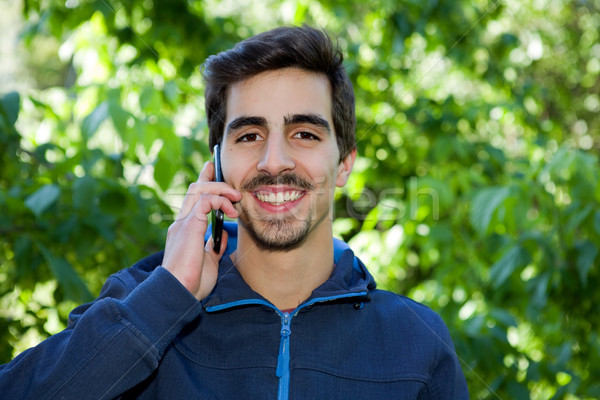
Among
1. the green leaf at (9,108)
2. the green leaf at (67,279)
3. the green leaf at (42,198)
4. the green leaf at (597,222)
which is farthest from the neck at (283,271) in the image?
the green leaf at (597,222)

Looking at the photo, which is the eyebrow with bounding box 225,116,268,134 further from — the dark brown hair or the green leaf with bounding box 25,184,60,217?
the green leaf with bounding box 25,184,60,217

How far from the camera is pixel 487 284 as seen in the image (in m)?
2.67

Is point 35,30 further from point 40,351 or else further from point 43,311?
point 40,351

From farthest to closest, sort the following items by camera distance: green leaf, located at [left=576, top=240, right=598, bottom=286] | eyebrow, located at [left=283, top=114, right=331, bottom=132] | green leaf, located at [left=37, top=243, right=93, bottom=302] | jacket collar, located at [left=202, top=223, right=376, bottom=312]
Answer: green leaf, located at [left=576, top=240, right=598, bottom=286] → green leaf, located at [left=37, top=243, right=93, bottom=302] → eyebrow, located at [left=283, top=114, right=331, bottom=132] → jacket collar, located at [left=202, top=223, right=376, bottom=312]

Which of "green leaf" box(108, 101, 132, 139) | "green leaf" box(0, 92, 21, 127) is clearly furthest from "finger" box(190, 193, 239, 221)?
"green leaf" box(0, 92, 21, 127)

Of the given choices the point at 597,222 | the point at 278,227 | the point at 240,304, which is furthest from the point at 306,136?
the point at 597,222

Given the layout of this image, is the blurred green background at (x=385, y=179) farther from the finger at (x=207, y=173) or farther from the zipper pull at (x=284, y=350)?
the zipper pull at (x=284, y=350)

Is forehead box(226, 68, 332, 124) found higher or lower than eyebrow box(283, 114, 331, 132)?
higher

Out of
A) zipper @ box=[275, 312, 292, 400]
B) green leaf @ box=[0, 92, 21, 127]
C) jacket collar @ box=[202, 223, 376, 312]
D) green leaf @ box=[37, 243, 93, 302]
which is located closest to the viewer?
zipper @ box=[275, 312, 292, 400]

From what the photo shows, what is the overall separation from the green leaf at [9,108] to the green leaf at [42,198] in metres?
0.25

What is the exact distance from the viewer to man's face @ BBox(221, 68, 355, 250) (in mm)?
1574

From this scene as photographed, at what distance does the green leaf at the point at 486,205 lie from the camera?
7.34ft

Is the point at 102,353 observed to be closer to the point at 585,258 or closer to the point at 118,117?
the point at 118,117

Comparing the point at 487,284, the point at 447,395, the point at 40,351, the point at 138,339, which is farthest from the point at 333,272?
the point at 487,284
